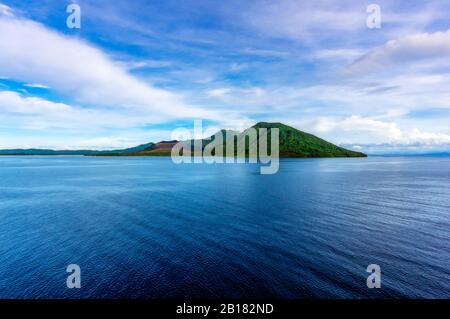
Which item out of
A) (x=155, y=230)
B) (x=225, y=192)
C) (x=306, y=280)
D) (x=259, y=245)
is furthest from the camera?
(x=225, y=192)

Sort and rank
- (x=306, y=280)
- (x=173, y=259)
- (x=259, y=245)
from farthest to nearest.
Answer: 1. (x=259, y=245)
2. (x=173, y=259)
3. (x=306, y=280)

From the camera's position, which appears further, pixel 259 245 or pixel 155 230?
pixel 155 230

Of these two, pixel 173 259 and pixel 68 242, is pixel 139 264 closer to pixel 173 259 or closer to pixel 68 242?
pixel 173 259

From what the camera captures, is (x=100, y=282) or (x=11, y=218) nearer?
(x=100, y=282)
